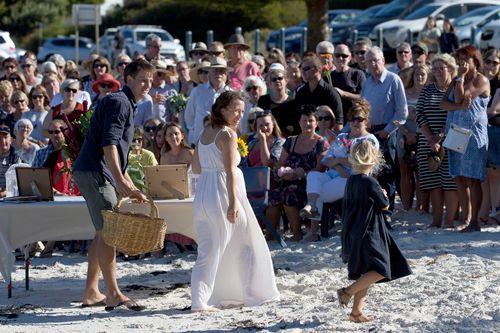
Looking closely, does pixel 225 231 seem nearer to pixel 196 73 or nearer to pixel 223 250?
pixel 223 250

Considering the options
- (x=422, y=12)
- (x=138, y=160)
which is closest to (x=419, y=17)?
(x=422, y=12)

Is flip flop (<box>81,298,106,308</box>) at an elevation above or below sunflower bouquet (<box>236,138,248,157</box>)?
below

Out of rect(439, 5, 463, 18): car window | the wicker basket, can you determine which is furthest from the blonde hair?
rect(439, 5, 463, 18): car window

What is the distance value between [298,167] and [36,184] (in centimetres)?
347

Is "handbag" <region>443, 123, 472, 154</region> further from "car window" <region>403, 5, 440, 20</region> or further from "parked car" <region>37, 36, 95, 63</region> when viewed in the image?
"parked car" <region>37, 36, 95, 63</region>

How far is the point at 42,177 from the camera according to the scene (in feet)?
32.8

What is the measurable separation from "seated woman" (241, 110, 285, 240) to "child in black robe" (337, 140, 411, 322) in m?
4.35

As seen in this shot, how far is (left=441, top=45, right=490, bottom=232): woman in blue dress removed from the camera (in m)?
12.0

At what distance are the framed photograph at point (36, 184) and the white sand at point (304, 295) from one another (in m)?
0.87

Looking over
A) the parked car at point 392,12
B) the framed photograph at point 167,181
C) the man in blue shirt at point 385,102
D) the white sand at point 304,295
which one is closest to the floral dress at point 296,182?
the white sand at point 304,295

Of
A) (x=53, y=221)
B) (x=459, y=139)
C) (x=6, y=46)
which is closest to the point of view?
(x=53, y=221)

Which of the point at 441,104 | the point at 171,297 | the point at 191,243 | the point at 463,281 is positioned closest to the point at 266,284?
the point at 171,297

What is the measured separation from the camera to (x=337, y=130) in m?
13.1

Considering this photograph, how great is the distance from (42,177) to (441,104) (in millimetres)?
4388
